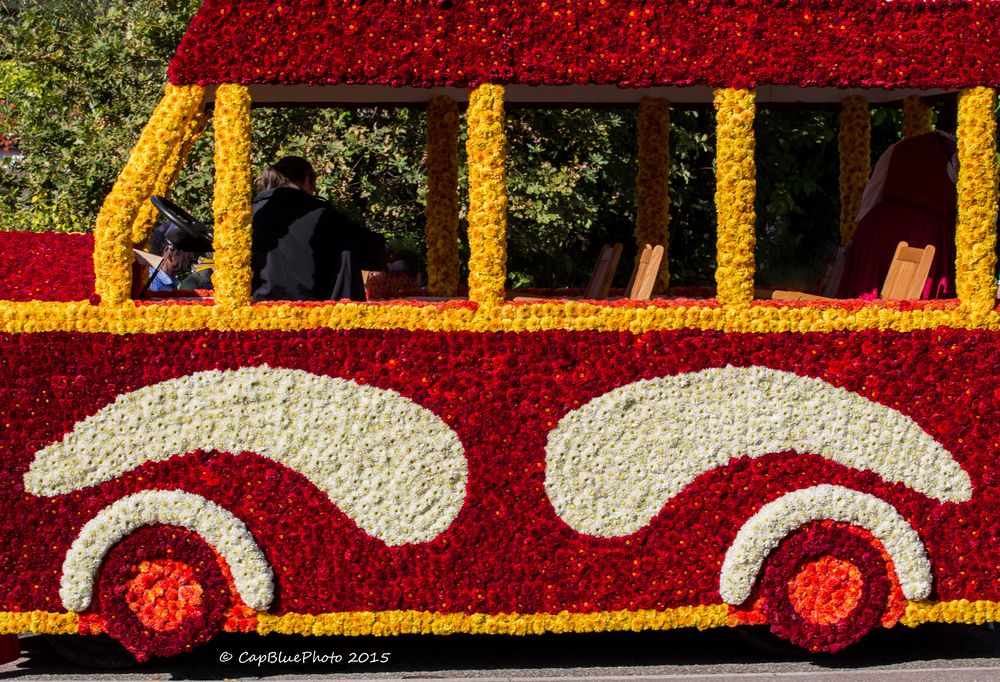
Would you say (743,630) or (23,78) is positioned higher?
(23,78)

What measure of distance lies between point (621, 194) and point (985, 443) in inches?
213

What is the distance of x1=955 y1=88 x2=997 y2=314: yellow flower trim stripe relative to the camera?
5.24m

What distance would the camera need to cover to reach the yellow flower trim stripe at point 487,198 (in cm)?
510

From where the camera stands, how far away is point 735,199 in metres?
5.21

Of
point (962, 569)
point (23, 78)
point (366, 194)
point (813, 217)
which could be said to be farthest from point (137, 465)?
point (813, 217)

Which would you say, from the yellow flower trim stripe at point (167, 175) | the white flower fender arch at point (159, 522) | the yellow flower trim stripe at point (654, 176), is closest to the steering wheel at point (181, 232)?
the yellow flower trim stripe at point (167, 175)

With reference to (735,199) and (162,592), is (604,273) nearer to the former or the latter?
(735,199)

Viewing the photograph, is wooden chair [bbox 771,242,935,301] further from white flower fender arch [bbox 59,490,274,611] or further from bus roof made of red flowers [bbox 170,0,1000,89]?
white flower fender arch [bbox 59,490,274,611]

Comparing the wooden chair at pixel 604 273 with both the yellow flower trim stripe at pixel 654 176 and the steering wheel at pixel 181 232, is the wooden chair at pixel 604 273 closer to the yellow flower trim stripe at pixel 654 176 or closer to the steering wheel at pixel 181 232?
the yellow flower trim stripe at pixel 654 176

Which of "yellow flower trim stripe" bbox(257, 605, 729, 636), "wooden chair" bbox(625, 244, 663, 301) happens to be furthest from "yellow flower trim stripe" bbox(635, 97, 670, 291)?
"yellow flower trim stripe" bbox(257, 605, 729, 636)

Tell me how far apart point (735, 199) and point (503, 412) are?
3.97 ft

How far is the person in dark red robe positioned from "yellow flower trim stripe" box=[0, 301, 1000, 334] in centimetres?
69

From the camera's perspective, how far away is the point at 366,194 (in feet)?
34.4

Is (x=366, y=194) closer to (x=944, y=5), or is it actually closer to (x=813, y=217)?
(x=813, y=217)
